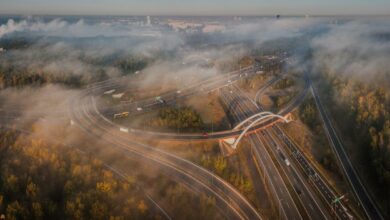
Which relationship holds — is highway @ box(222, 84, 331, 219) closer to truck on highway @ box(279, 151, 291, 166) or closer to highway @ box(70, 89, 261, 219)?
truck on highway @ box(279, 151, 291, 166)

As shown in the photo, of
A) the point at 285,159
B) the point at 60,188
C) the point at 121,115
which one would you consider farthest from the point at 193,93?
the point at 60,188

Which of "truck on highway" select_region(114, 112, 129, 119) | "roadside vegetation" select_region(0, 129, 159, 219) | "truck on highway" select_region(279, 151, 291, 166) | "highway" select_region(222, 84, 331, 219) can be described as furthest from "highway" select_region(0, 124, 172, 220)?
"truck on highway" select_region(279, 151, 291, 166)

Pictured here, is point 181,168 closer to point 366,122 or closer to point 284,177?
point 284,177

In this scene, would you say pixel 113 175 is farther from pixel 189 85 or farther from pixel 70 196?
pixel 189 85

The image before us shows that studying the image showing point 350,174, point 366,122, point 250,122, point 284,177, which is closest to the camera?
point 284,177

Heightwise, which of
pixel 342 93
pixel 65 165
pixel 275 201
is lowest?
pixel 275 201

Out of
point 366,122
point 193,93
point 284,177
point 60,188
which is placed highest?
point 366,122

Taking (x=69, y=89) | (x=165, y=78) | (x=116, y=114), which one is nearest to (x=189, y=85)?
(x=165, y=78)
